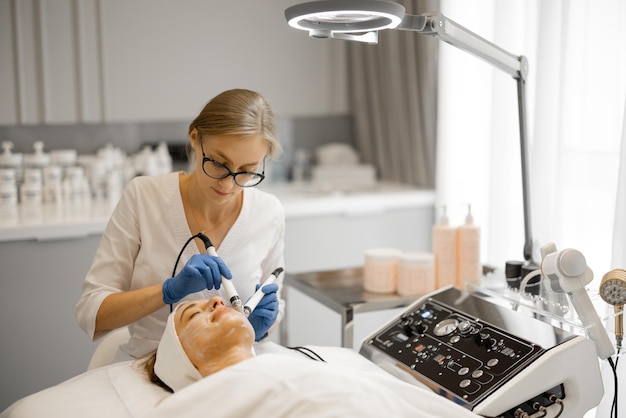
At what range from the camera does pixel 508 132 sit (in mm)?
2518

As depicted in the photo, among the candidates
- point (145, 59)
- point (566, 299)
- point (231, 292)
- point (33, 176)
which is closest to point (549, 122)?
point (566, 299)

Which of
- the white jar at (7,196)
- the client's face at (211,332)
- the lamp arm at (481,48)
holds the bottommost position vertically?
the client's face at (211,332)

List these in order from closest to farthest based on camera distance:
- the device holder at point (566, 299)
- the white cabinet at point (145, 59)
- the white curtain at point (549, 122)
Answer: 1. the device holder at point (566, 299)
2. the white curtain at point (549, 122)
3. the white cabinet at point (145, 59)

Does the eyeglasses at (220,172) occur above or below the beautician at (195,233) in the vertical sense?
above

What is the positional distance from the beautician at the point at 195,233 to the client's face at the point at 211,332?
0.34ft

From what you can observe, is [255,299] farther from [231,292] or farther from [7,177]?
[7,177]

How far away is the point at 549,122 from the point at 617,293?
40.0 inches

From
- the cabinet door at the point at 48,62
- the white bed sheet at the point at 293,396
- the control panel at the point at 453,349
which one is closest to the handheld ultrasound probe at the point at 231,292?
the white bed sheet at the point at 293,396

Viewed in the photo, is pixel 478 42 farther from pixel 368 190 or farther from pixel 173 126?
pixel 173 126

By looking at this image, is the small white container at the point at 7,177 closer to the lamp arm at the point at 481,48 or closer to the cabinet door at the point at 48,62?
the cabinet door at the point at 48,62

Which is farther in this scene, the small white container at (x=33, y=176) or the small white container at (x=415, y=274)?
the small white container at (x=33, y=176)

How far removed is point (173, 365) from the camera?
1.38 meters

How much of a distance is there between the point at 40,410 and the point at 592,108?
1709 millimetres

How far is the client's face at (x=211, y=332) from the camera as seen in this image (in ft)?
4.46
